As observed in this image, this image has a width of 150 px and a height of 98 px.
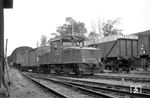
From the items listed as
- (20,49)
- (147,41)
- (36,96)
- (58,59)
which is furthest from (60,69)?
(20,49)

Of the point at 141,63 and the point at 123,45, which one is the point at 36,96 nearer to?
the point at 141,63

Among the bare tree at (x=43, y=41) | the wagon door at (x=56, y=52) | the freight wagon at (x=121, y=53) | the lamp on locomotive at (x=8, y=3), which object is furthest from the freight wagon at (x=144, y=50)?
the bare tree at (x=43, y=41)

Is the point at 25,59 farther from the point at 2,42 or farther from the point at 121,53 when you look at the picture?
the point at 2,42

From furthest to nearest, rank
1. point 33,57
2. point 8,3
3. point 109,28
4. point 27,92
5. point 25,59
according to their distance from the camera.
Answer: point 109,28 → point 25,59 → point 33,57 → point 27,92 → point 8,3

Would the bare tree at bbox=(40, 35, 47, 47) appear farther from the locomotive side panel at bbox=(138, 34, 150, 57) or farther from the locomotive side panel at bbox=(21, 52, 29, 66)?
the locomotive side panel at bbox=(138, 34, 150, 57)

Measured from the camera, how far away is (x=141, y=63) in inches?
731

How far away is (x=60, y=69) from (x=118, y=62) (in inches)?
254

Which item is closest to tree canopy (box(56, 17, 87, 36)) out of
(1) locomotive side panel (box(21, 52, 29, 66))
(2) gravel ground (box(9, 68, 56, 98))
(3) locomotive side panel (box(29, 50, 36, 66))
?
(1) locomotive side panel (box(21, 52, 29, 66))

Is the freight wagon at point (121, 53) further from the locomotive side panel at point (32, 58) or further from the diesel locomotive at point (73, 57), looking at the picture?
the locomotive side panel at point (32, 58)

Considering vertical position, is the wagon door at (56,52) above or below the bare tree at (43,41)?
below

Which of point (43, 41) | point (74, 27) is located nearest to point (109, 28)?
point (74, 27)

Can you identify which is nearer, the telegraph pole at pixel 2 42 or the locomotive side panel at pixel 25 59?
the telegraph pole at pixel 2 42

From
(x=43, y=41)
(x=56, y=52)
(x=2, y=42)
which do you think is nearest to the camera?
(x=2, y=42)

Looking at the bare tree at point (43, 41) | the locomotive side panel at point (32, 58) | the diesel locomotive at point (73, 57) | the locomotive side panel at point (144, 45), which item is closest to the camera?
the diesel locomotive at point (73, 57)
